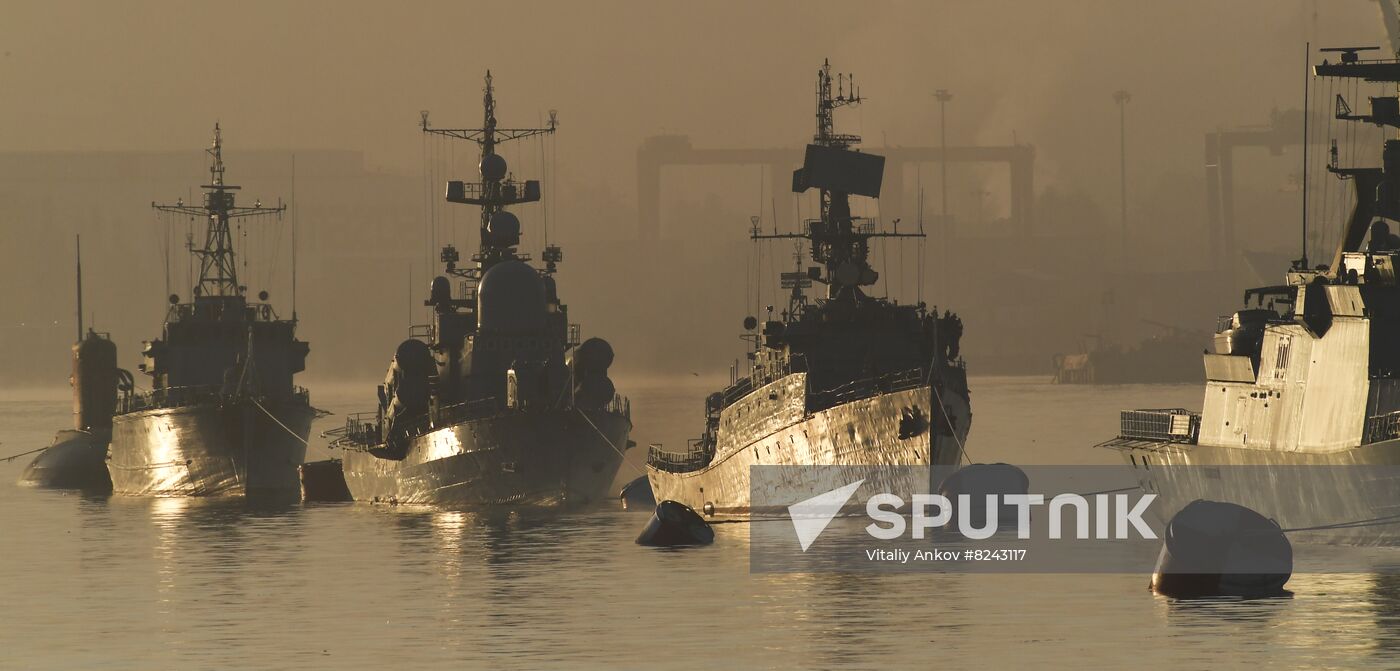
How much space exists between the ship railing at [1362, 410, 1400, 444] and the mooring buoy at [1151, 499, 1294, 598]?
538cm

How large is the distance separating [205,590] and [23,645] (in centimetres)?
903

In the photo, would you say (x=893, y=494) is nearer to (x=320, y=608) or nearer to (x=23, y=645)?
(x=320, y=608)

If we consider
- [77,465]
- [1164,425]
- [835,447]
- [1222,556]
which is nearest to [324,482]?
[77,465]

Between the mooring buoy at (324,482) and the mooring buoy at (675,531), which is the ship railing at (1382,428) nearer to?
the mooring buoy at (675,531)

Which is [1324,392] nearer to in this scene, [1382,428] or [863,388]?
[1382,428]

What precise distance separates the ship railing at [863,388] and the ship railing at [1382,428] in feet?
50.4

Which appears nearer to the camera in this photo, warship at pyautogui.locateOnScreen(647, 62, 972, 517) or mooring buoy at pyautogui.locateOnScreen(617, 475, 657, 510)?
warship at pyautogui.locateOnScreen(647, 62, 972, 517)

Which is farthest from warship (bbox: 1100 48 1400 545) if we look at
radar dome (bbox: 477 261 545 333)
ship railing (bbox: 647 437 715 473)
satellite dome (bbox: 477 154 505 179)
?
satellite dome (bbox: 477 154 505 179)

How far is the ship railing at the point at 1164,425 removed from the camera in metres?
56.9

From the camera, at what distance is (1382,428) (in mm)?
44750

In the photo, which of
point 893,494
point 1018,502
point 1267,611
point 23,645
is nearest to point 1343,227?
point 1018,502

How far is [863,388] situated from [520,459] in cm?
1275

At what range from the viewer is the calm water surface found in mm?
34000

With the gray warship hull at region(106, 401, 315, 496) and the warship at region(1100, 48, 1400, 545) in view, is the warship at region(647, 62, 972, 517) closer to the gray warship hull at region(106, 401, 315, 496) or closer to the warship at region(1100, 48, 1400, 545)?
the warship at region(1100, 48, 1400, 545)
